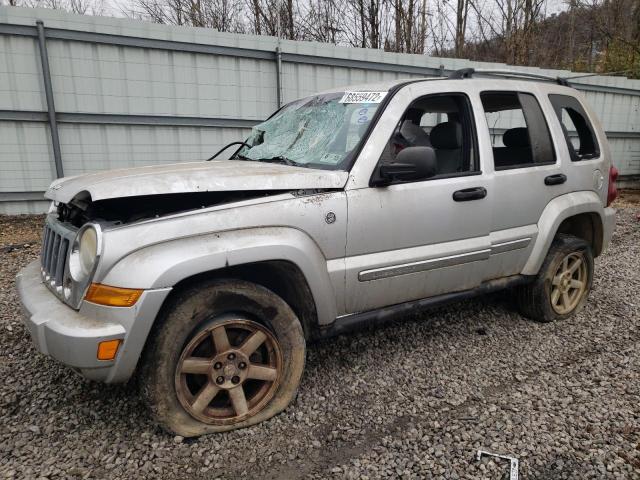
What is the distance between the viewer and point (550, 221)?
3.57m

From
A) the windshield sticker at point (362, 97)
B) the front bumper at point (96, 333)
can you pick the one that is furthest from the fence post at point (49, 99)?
the front bumper at point (96, 333)

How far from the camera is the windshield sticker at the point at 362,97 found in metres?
2.98

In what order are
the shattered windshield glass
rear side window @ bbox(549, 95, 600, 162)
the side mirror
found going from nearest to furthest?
the side mirror
the shattered windshield glass
rear side window @ bbox(549, 95, 600, 162)

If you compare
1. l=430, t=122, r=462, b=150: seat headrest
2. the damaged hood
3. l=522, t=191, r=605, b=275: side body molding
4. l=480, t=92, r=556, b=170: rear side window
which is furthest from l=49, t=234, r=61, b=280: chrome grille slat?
l=522, t=191, r=605, b=275: side body molding

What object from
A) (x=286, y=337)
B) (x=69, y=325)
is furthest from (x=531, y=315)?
(x=69, y=325)

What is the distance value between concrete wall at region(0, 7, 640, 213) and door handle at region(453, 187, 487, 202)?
5886mm

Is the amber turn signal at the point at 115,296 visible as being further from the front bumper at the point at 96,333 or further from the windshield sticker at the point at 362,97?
the windshield sticker at the point at 362,97

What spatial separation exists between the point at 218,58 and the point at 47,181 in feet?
11.1

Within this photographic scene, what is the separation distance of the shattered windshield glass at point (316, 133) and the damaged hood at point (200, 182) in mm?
206

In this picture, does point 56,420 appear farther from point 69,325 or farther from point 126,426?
point 69,325

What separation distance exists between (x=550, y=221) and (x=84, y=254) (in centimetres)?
322

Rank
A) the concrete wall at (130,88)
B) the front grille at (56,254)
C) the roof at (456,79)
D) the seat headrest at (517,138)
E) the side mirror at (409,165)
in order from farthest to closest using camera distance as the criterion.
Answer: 1. the concrete wall at (130,88)
2. the seat headrest at (517,138)
3. the roof at (456,79)
4. the side mirror at (409,165)
5. the front grille at (56,254)

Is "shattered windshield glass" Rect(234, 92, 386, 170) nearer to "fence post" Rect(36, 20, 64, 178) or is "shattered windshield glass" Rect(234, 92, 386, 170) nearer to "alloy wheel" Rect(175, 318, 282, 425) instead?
"alloy wheel" Rect(175, 318, 282, 425)

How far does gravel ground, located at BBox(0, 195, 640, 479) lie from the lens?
2.24m
